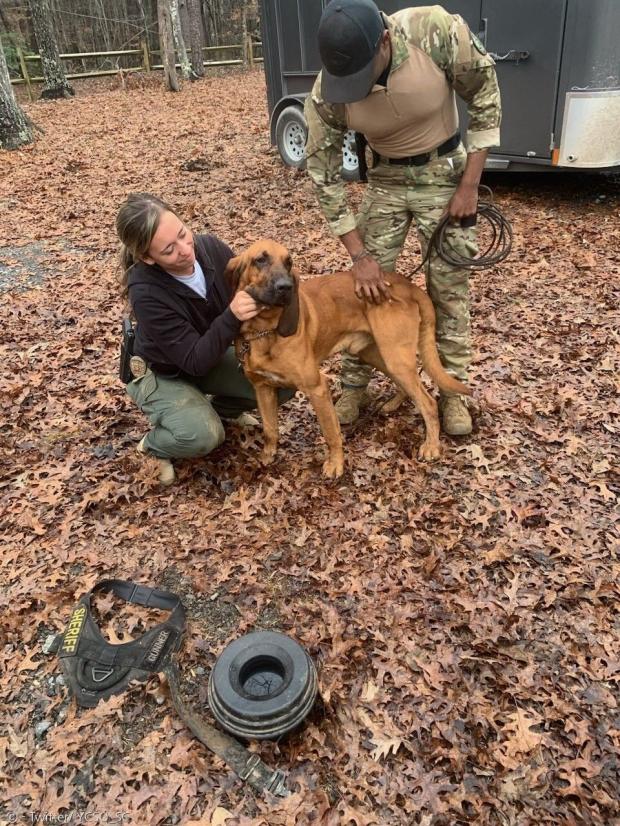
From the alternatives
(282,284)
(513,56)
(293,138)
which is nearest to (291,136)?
(293,138)

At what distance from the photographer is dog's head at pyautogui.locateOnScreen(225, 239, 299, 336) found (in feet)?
10.8

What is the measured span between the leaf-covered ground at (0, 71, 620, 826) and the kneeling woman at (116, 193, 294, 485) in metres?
0.44

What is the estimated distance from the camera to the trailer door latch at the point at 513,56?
7.04m

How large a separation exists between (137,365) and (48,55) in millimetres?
22484

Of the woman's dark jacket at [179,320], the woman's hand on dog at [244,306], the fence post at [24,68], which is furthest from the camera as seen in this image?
the fence post at [24,68]

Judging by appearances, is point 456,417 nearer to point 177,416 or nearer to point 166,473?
point 177,416

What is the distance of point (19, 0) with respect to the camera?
25.8m

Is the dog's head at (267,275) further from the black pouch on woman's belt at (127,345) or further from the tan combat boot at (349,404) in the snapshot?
the tan combat boot at (349,404)

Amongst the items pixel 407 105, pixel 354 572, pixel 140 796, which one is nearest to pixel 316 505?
pixel 354 572

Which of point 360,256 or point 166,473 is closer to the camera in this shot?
point 360,256

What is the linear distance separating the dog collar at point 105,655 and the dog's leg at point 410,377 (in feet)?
6.18

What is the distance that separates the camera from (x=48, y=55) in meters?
21.3

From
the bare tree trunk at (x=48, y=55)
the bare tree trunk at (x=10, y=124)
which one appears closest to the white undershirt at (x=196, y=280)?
the bare tree trunk at (x=10, y=124)

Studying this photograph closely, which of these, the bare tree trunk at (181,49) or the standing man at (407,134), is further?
the bare tree trunk at (181,49)
